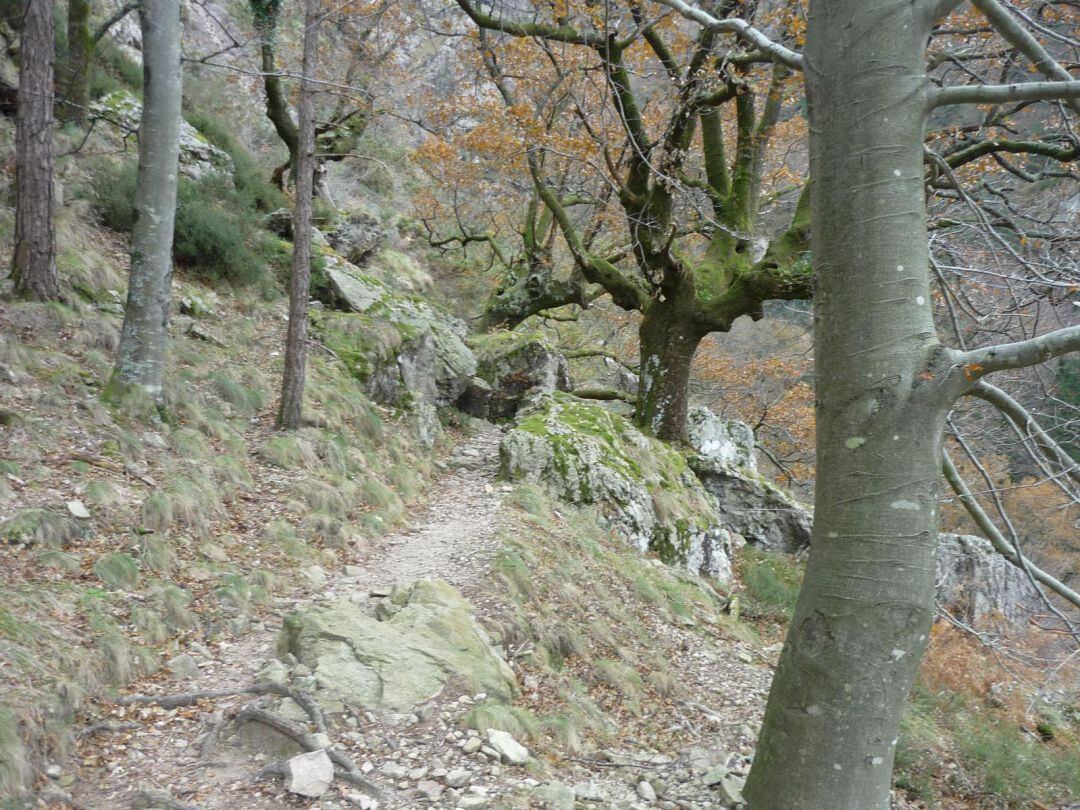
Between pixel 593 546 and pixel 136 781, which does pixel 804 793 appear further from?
pixel 593 546

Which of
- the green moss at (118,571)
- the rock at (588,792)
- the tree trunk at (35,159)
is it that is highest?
the tree trunk at (35,159)

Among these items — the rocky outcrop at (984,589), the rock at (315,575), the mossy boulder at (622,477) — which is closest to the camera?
the rock at (315,575)

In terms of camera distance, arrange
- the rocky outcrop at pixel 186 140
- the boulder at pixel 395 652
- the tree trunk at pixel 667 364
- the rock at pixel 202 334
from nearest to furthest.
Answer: the boulder at pixel 395 652
the rock at pixel 202 334
the tree trunk at pixel 667 364
the rocky outcrop at pixel 186 140

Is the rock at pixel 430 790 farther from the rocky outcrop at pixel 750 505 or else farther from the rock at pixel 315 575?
the rocky outcrop at pixel 750 505

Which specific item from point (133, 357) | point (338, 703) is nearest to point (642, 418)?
point (133, 357)

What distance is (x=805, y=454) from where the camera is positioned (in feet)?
56.7

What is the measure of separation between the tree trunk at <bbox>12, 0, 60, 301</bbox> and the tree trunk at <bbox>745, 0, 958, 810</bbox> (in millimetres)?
8054

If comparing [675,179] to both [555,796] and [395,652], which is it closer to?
[395,652]

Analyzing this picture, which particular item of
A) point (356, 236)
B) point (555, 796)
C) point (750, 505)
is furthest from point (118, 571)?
point (356, 236)

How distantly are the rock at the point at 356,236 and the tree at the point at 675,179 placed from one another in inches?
190

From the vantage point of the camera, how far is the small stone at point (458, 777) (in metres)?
3.28

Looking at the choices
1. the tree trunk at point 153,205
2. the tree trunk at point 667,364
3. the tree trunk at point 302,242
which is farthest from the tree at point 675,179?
the tree trunk at point 153,205

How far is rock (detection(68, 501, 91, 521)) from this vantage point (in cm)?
482

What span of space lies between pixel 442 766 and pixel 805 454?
15686 mm
